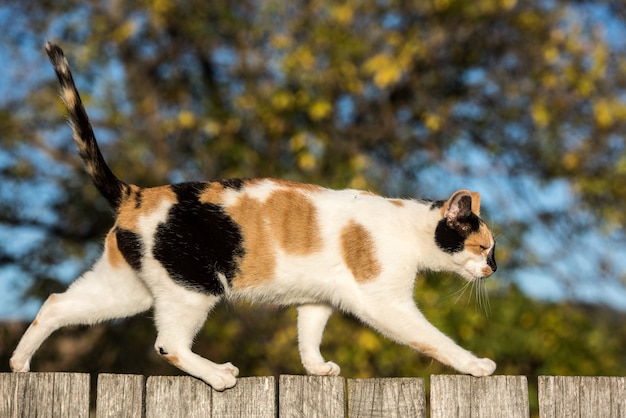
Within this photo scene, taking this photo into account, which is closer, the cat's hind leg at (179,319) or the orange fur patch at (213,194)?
the cat's hind leg at (179,319)

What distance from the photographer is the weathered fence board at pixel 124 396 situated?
9.49 feet

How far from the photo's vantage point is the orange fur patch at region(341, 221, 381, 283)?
11.2ft

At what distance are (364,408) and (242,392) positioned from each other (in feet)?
1.48

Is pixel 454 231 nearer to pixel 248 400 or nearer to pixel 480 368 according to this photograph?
pixel 480 368

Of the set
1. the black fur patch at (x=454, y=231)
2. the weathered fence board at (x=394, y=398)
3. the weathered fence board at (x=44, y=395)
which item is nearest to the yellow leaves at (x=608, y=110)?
the black fur patch at (x=454, y=231)

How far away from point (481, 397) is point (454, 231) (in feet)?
3.12

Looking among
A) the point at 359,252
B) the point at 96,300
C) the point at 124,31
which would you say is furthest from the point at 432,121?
the point at 96,300

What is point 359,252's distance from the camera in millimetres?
3473

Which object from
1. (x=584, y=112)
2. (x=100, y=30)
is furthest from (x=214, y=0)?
(x=584, y=112)

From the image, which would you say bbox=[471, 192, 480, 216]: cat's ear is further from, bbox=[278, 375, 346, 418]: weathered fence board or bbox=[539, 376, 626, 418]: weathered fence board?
bbox=[278, 375, 346, 418]: weathered fence board

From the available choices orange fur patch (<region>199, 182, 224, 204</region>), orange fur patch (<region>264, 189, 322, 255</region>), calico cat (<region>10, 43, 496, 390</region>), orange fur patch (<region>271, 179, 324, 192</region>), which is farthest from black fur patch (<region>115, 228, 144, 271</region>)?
orange fur patch (<region>271, 179, 324, 192</region>)

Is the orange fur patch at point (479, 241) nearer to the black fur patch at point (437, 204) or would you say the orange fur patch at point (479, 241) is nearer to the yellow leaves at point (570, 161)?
the black fur patch at point (437, 204)

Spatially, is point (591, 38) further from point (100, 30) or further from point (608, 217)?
point (100, 30)

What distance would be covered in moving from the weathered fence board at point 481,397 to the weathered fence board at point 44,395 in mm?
1309
